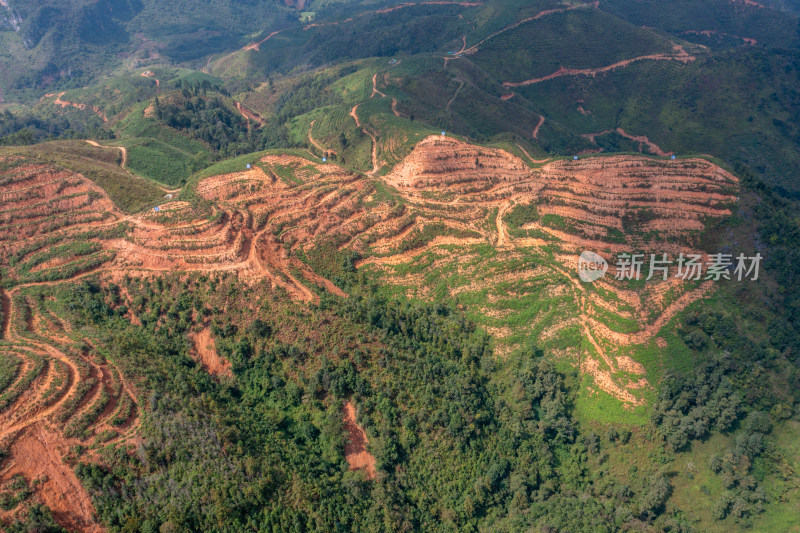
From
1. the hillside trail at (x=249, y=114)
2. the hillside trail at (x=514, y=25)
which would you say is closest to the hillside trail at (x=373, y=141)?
the hillside trail at (x=249, y=114)

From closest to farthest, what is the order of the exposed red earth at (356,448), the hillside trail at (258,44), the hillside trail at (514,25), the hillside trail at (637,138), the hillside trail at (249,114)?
the exposed red earth at (356,448)
the hillside trail at (637,138)
the hillside trail at (249,114)
the hillside trail at (514,25)
the hillside trail at (258,44)

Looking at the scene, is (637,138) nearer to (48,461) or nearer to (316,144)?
(316,144)

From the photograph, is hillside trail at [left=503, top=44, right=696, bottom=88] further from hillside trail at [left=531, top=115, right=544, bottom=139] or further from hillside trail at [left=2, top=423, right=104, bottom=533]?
hillside trail at [left=2, top=423, right=104, bottom=533]

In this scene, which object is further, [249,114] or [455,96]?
[249,114]

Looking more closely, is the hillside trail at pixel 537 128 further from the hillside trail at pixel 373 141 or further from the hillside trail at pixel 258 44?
the hillside trail at pixel 258 44

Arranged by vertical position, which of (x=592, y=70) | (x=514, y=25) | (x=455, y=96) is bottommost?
(x=455, y=96)

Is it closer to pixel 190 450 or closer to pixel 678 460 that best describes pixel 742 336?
pixel 678 460

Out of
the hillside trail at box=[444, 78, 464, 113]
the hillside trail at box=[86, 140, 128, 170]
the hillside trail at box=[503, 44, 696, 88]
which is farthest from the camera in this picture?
the hillside trail at box=[503, 44, 696, 88]

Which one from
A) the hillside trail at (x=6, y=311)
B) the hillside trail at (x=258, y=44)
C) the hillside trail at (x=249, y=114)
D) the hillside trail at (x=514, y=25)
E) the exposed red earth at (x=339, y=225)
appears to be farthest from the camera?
the hillside trail at (x=258, y=44)

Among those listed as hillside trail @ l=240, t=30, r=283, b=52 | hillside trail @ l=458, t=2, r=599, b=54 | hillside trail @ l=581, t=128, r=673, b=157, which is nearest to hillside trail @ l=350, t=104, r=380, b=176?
hillside trail @ l=458, t=2, r=599, b=54

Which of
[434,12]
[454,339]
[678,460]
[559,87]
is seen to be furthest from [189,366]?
[434,12]

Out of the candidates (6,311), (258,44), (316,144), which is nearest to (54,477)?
(6,311)
